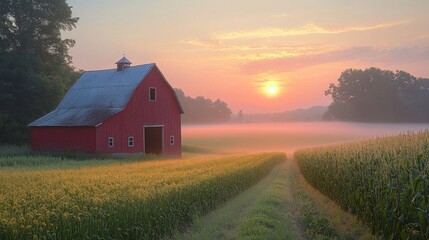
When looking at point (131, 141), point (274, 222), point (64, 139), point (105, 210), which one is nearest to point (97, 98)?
point (64, 139)

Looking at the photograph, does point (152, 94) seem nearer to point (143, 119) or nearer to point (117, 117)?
point (143, 119)

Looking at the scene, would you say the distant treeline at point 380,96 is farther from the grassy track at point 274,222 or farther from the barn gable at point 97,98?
the grassy track at point 274,222

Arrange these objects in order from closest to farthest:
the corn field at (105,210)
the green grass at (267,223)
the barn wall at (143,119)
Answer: the corn field at (105,210) → the green grass at (267,223) → the barn wall at (143,119)

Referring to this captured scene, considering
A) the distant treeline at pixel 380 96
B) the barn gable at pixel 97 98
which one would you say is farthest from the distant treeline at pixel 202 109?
the barn gable at pixel 97 98

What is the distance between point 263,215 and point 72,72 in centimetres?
5405

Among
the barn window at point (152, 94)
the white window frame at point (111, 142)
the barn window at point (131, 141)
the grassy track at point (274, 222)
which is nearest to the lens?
the grassy track at point (274, 222)

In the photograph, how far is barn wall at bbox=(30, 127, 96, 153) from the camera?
39219 mm

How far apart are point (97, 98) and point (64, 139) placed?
606 cm

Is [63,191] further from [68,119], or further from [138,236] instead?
[68,119]

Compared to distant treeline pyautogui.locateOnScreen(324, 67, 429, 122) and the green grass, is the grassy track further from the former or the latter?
distant treeline pyautogui.locateOnScreen(324, 67, 429, 122)

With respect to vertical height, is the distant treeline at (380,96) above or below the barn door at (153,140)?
above

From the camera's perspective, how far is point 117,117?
135 feet

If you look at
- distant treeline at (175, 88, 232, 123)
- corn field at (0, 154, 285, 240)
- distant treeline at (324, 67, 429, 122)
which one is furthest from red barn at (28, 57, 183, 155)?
distant treeline at (175, 88, 232, 123)

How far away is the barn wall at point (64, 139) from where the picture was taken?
39.2 metres
